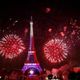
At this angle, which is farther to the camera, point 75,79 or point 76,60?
point 76,60

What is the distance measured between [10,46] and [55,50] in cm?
125

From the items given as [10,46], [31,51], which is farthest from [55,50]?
[10,46]

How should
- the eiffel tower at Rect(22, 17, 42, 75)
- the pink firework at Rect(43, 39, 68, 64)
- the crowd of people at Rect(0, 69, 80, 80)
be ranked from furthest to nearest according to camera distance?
the eiffel tower at Rect(22, 17, 42, 75) < the pink firework at Rect(43, 39, 68, 64) < the crowd of people at Rect(0, 69, 80, 80)

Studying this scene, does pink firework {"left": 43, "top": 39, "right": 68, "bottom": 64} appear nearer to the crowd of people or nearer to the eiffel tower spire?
the crowd of people

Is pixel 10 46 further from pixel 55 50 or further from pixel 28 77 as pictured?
pixel 55 50

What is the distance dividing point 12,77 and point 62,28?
6.45 feet

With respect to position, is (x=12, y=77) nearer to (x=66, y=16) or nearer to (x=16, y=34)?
(x=16, y=34)

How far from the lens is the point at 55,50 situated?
21.5 feet

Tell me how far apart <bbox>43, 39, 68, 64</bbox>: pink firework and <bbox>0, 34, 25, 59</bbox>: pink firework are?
74 cm

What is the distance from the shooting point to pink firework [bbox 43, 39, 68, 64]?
6.55 metres

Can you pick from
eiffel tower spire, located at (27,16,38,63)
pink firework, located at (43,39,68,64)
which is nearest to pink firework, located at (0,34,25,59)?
eiffel tower spire, located at (27,16,38,63)

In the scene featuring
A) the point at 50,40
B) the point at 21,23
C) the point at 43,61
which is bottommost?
the point at 43,61

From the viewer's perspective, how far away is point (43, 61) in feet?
22.0

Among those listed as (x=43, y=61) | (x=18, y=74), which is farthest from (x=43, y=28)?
(x=18, y=74)
